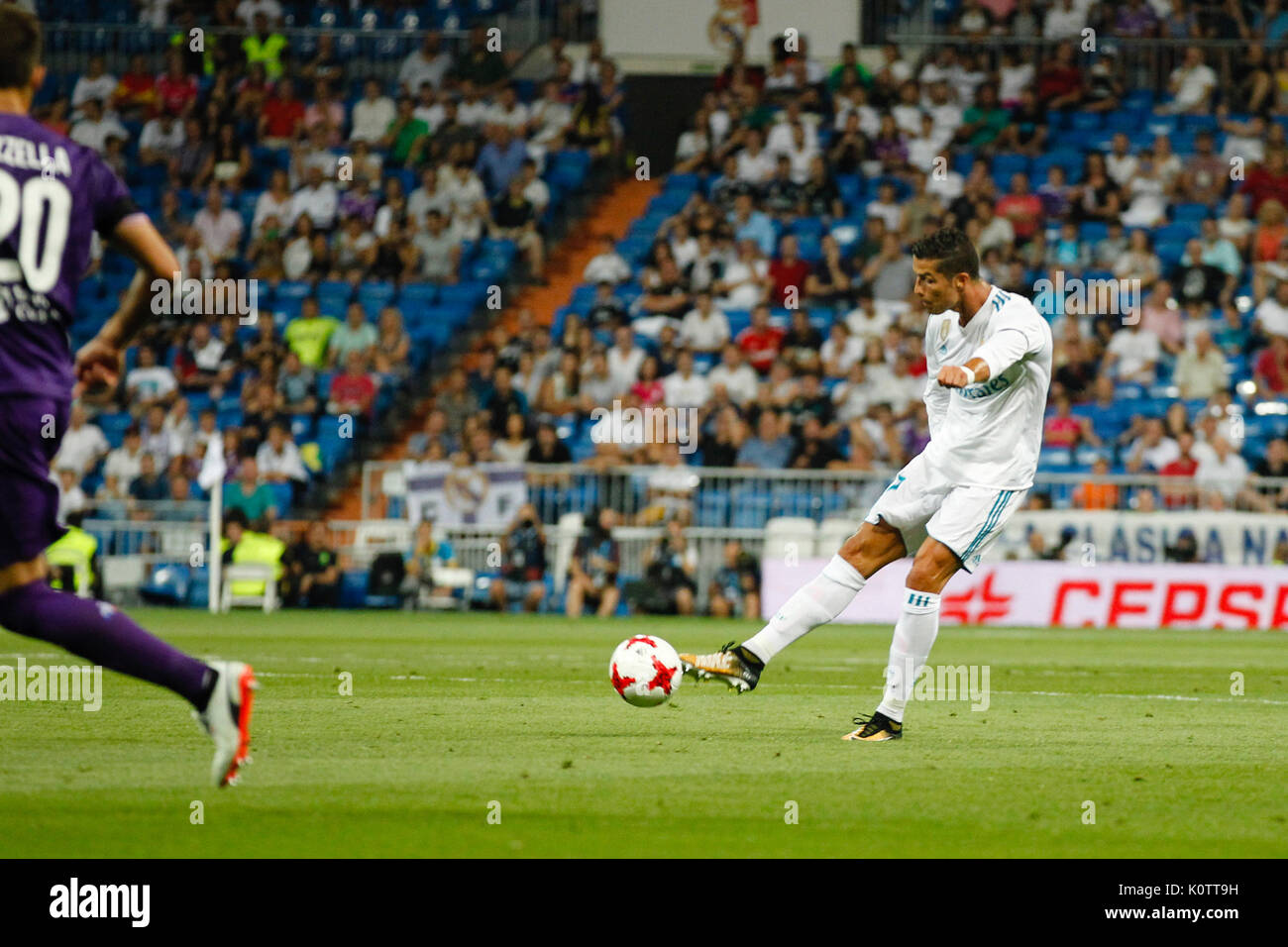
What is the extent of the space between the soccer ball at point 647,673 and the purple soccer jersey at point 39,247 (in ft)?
11.0

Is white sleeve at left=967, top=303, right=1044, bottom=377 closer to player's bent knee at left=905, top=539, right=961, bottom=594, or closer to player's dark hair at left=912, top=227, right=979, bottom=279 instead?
player's dark hair at left=912, top=227, right=979, bottom=279

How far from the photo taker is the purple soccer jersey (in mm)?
5340

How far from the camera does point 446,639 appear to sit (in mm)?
15352

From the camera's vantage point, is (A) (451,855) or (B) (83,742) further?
(B) (83,742)

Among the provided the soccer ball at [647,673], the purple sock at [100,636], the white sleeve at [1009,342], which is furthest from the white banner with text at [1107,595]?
the purple sock at [100,636]

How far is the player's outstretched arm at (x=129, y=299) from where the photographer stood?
5586mm

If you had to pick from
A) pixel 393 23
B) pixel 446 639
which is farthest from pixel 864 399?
pixel 393 23

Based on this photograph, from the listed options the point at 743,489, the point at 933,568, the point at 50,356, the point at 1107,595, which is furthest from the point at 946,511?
the point at 743,489

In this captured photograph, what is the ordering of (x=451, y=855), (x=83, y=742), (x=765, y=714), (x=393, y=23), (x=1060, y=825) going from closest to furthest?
1. (x=451, y=855)
2. (x=1060, y=825)
3. (x=83, y=742)
4. (x=765, y=714)
5. (x=393, y=23)

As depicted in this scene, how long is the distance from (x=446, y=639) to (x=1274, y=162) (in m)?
13.3

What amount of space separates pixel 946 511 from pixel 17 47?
173 inches

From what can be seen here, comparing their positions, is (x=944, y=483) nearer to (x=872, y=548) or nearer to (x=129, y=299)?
(x=872, y=548)

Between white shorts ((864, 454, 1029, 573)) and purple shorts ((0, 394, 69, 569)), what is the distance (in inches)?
155
